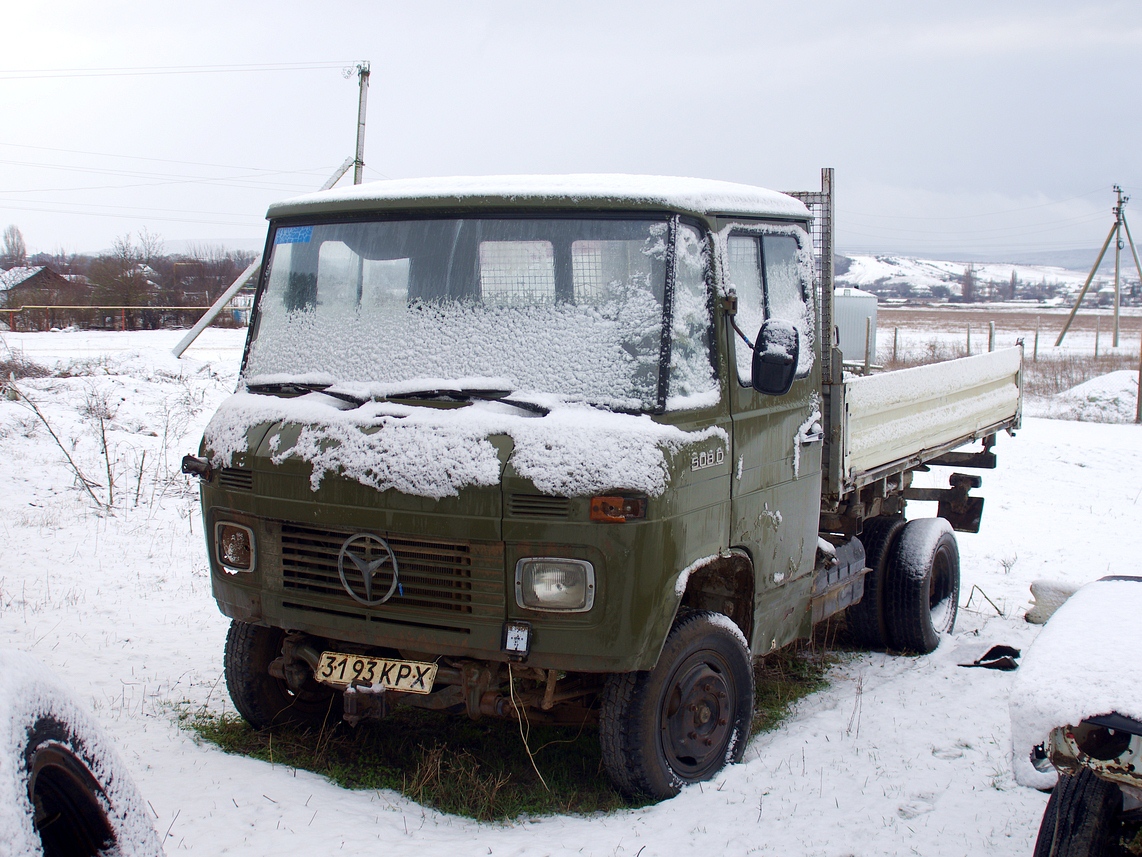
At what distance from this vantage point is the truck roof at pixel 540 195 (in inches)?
154

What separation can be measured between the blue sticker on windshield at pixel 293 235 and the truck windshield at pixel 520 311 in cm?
23

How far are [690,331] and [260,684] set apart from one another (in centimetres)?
251

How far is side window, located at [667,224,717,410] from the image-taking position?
12.7 feet

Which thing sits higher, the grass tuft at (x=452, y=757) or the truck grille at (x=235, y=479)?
the truck grille at (x=235, y=479)

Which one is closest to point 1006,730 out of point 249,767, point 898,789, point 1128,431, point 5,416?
point 898,789

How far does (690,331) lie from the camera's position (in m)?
3.98

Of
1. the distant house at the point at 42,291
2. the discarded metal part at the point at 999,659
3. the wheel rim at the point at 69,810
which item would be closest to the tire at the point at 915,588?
the discarded metal part at the point at 999,659

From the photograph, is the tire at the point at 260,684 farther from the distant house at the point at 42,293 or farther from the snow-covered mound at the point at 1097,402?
the distant house at the point at 42,293

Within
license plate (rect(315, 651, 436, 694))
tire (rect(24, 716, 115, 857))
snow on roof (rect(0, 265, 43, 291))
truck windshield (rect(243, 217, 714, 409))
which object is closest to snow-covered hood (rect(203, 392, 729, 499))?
truck windshield (rect(243, 217, 714, 409))

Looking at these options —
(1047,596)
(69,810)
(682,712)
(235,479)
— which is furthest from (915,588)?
(69,810)

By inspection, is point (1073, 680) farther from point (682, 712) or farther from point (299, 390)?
point (299, 390)

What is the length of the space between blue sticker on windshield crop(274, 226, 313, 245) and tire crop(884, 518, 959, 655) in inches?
167

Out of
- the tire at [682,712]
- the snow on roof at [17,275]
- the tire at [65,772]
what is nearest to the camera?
the tire at [65,772]

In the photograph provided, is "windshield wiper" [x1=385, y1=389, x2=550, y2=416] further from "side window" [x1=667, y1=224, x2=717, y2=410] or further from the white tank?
the white tank
